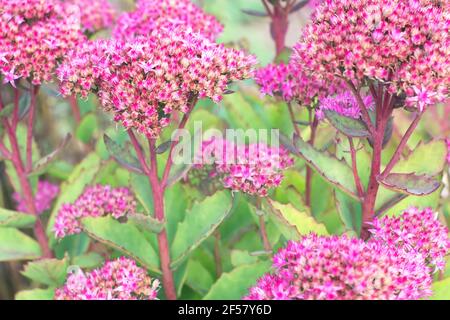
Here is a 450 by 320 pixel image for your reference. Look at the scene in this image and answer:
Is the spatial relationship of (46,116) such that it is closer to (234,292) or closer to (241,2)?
(234,292)

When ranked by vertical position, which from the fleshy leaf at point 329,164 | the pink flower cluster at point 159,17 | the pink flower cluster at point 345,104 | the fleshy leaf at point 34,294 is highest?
the pink flower cluster at point 159,17

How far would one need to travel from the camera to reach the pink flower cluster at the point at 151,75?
4.47 feet

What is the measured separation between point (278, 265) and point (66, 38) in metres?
0.78

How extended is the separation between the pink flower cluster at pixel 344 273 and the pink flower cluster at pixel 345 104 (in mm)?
308

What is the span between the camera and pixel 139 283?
1.38 m

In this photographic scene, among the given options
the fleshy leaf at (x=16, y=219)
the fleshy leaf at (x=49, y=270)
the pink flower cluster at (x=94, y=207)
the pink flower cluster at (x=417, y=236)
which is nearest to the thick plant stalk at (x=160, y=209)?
the pink flower cluster at (x=94, y=207)

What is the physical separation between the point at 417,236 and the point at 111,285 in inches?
24.1

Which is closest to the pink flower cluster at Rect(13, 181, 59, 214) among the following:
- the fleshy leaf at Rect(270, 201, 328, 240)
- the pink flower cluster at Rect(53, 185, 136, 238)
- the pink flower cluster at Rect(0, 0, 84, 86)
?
the pink flower cluster at Rect(53, 185, 136, 238)

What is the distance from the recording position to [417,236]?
1363 millimetres

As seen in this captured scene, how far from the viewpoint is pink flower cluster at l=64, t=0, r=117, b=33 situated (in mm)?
2117

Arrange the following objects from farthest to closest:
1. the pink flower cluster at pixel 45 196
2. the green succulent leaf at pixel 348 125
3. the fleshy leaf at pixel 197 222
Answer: the pink flower cluster at pixel 45 196 → the fleshy leaf at pixel 197 222 → the green succulent leaf at pixel 348 125

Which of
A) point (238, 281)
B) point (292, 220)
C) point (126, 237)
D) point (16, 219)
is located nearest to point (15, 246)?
point (16, 219)

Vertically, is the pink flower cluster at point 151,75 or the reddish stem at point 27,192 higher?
the pink flower cluster at point 151,75

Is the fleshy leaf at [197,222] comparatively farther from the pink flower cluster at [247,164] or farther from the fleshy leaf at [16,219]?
the fleshy leaf at [16,219]
